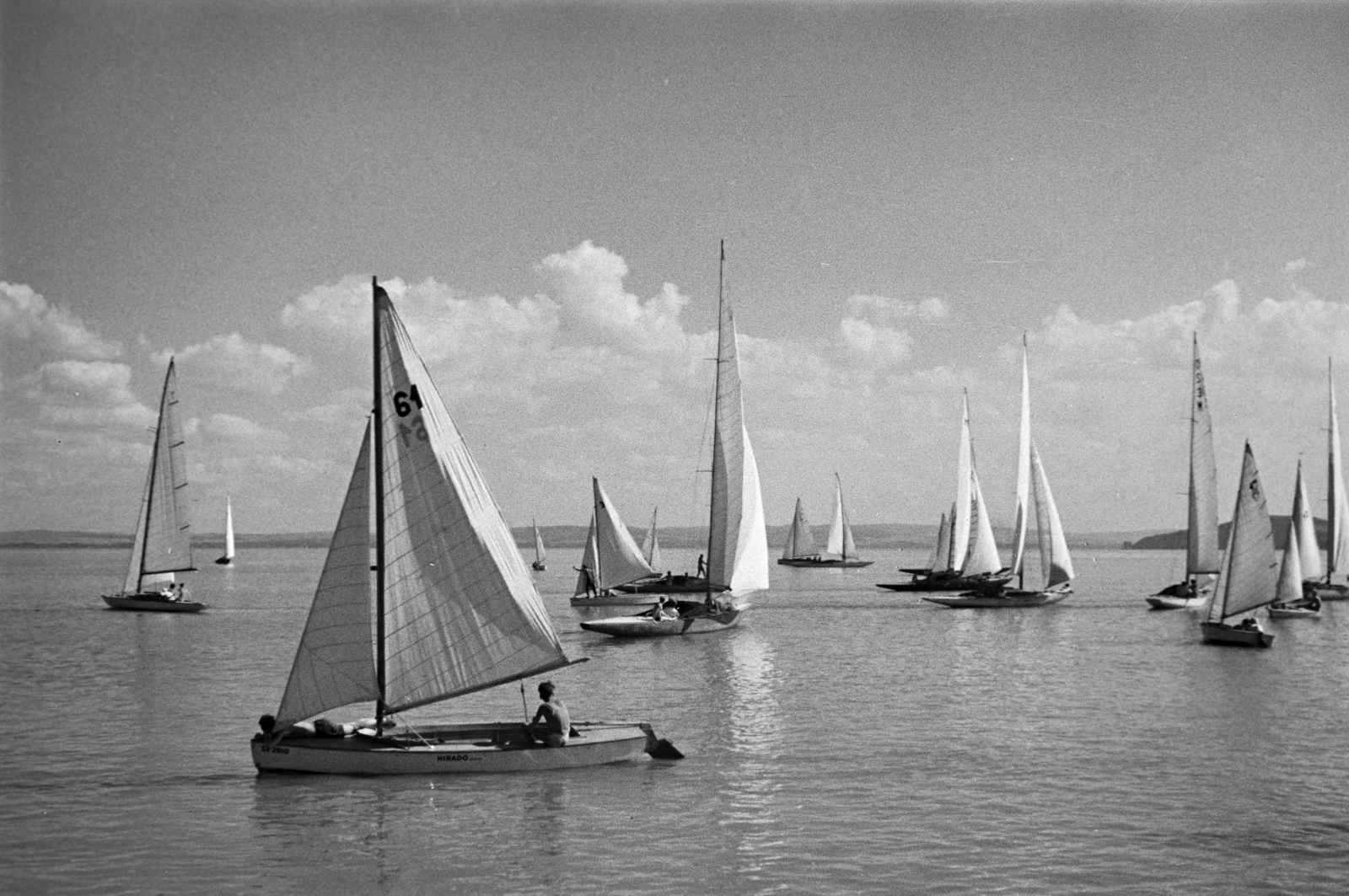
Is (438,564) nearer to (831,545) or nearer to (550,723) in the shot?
(550,723)

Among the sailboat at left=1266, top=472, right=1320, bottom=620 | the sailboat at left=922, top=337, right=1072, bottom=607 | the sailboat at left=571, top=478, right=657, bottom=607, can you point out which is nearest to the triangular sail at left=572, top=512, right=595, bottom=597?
the sailboat at left=571, top=478, right=657, bottom=607

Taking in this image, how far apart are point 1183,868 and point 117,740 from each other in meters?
24.7

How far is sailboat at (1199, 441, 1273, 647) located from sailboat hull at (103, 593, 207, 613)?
179 feet

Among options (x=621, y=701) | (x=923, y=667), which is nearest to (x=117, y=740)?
(x=621, y=701)

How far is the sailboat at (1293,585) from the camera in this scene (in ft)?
216

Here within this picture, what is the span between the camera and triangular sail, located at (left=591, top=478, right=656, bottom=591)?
255ft

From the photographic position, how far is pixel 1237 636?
55875mm

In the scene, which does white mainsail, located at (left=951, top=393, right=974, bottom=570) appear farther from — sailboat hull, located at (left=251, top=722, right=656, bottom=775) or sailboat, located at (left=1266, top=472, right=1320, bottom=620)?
sailboat hull, located at (left=251, top=722, right=656, bottom=775)

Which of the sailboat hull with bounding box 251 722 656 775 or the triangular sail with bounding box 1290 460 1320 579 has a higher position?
the triangular sail with bounding box 1290 460 1320 579

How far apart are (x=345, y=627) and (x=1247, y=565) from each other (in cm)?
4197

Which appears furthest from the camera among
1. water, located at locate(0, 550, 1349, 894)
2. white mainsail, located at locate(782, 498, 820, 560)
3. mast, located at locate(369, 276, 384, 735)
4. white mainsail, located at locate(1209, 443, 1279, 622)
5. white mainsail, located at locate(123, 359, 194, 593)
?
white mainsail, located at locate(782, 498, 820, 560)

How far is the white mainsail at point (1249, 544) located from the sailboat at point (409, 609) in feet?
123

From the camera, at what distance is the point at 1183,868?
70.1ft

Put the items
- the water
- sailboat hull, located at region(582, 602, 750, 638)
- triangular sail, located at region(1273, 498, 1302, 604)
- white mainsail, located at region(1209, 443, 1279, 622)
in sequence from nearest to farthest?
1. the water
2. white mainsail, located at region(1209, 443, 1279, 622)
3. sailboat hull, located at region(582, 602, 750, 638)
4. triangular sail, located at region(1273, 498, 1302, 604)
